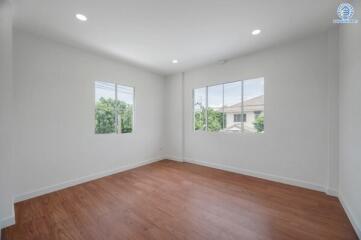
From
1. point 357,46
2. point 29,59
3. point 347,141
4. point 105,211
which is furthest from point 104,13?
point 347,141

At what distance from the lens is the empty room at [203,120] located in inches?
77.1

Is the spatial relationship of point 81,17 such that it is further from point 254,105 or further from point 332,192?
point 332,192

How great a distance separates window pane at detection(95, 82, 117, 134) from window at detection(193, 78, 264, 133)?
2330 mm

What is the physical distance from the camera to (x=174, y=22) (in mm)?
2424

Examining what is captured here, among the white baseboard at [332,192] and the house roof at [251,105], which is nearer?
the white baseboard at [332,192]

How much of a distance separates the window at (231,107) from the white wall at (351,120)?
1.33m

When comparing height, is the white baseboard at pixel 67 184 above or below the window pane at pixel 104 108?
below

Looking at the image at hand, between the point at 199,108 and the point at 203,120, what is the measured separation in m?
0.39

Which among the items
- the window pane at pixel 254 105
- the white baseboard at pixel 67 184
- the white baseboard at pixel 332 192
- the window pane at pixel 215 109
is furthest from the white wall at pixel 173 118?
the white baseboard at pixel 332 192

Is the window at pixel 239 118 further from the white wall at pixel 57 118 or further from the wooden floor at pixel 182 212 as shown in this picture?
the white wall at pixel 57 118

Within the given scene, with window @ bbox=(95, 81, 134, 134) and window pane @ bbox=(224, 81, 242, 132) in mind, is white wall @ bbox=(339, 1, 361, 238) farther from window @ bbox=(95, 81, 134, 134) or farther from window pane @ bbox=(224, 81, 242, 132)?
window @ bbox=(95, 81, 134, 134)

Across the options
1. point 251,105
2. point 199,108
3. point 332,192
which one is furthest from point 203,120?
point 332,192

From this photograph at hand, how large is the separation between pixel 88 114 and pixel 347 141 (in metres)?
4.52
